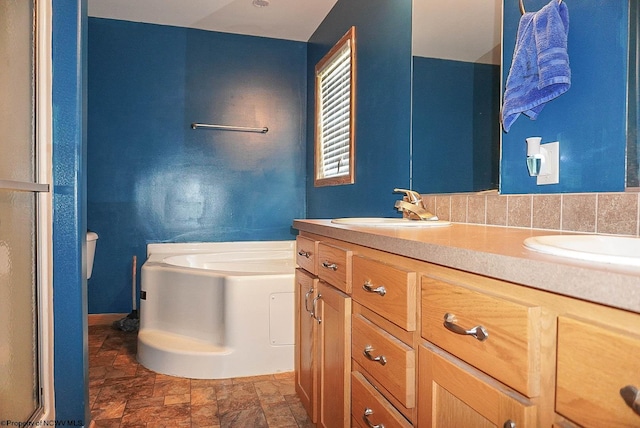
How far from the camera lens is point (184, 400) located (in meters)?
2.14

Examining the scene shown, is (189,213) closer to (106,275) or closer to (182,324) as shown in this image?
(106,275)

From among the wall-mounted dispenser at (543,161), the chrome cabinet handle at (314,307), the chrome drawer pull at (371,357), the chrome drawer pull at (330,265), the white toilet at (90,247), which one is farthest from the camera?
the white toilet at (90,247)

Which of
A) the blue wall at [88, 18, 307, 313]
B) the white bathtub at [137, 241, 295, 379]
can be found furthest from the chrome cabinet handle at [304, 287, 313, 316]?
the blue wall at [88, 18, 307, 313]

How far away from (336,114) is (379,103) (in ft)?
2.50

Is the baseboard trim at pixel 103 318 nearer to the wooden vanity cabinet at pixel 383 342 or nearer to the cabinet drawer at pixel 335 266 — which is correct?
the cabinet drawer at pixel 335 266

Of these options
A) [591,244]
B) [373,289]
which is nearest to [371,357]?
[373,289]

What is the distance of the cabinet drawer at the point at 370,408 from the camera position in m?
1.03

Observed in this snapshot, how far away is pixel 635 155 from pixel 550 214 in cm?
26

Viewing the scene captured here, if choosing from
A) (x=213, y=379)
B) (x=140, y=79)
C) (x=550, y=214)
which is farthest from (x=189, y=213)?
(x=550, y=214)

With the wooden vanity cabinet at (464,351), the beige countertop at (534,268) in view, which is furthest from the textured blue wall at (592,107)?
the wooden vanity cabinet at (464,351)

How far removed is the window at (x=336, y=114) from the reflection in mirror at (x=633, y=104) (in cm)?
174

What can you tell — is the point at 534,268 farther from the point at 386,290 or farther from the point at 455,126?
the point at 455,126

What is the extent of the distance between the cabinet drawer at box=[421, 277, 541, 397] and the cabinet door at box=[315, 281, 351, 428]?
466 mm

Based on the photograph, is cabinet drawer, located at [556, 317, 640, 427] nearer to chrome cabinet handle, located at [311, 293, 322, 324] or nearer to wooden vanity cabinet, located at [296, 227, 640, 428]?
wooden vanity cabinet, located at [296, 227, 640, 428]
